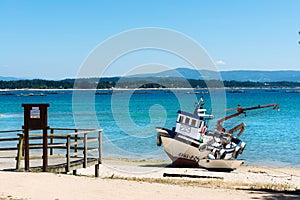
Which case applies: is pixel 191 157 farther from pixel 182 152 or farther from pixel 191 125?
pixel 191 125

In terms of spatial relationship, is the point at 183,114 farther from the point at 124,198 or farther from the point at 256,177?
the point at 124,198

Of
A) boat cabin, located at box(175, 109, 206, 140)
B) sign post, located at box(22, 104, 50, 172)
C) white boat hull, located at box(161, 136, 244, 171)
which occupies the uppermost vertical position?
sign post, located at box(22, 104, 50, 172)

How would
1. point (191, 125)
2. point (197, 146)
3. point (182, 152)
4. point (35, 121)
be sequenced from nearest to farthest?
point (35, 121)
point (197, 146)
point (182, 152)
point (191, 125)

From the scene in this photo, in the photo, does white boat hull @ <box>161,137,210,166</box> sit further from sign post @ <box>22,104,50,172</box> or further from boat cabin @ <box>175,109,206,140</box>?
sign post @ <box>22,104,50,172</box>

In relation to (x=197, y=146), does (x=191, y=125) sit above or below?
above

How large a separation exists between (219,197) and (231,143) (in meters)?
12.8

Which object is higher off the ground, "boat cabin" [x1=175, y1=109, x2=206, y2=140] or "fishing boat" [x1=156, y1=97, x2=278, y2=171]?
"boat cabin" [x1=175, y1=109, x2=206, y2=140]

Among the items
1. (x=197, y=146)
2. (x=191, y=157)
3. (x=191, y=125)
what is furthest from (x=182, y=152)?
(x=191, y=125)

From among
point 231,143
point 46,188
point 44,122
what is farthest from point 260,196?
point 231,143

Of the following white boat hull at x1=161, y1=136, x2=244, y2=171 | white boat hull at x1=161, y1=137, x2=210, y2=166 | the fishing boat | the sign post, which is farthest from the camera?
white boat hull at x1=161, y1=137, x2=210, y2=166

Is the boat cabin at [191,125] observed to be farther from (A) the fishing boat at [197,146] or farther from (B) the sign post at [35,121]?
(B) the sign post at [35,121]

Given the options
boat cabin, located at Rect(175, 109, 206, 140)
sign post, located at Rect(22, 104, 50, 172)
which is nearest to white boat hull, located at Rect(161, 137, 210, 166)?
boat cabin, located at Rect(175, 109, 206, 140)

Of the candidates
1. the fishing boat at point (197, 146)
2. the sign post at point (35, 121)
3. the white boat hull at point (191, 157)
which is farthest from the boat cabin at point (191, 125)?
the sign post at point (35, 121)

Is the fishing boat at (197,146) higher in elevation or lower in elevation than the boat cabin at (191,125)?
lower
